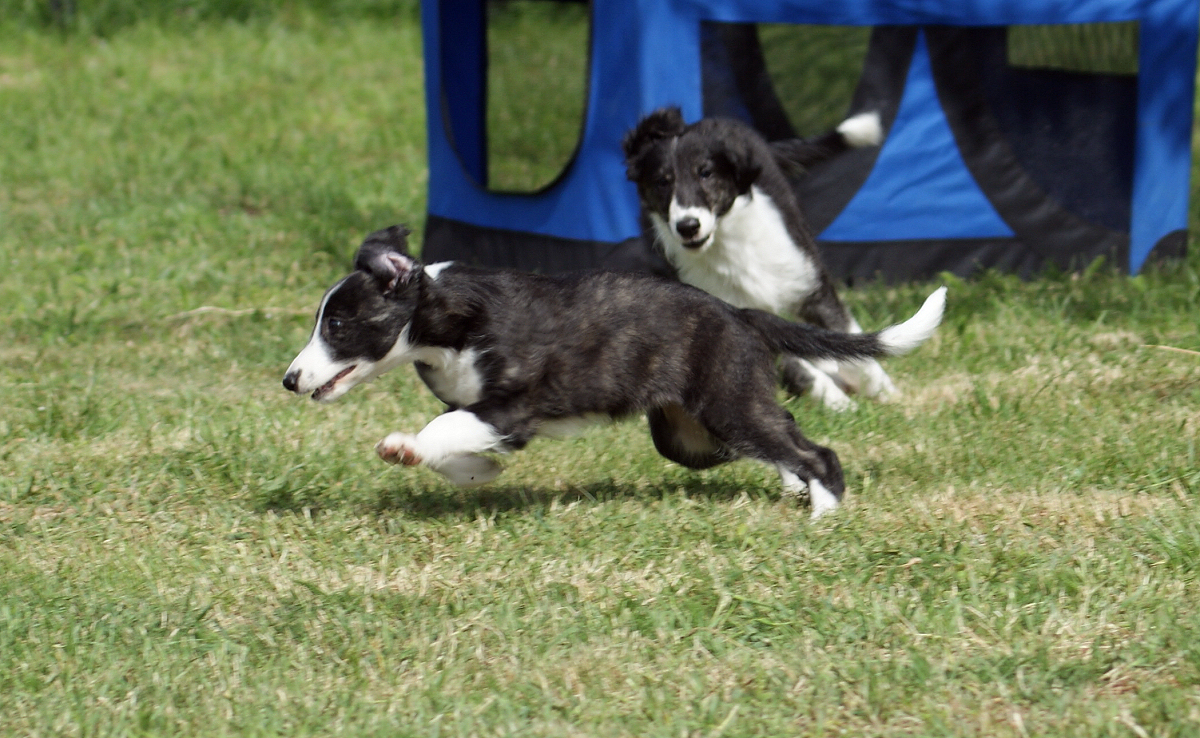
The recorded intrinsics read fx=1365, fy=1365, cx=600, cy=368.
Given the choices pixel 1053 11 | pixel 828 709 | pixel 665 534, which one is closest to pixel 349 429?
pixel 665 534

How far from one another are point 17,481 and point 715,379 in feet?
8.53

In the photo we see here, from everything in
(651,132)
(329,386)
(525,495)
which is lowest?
(525,495)

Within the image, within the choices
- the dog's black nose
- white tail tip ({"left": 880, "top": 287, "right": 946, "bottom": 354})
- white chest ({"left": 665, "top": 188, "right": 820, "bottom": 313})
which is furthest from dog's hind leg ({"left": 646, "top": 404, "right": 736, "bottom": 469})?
white chest ({"left": 665, "top": 188, "right": 820, "bottom": 313})

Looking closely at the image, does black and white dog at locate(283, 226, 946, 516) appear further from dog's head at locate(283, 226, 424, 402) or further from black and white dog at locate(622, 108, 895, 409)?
black and white dog at locate(622, 108, 895, 409)

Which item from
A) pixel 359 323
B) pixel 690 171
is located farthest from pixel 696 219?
pixel 359 323

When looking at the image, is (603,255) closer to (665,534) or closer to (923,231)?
(923,231)

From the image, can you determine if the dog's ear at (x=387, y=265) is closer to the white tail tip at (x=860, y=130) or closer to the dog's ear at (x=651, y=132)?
the dog's ear at (x=651, y=132)

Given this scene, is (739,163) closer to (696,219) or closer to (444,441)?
(696,219)

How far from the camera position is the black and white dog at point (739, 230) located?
5801 mm

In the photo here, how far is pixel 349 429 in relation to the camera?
561cm

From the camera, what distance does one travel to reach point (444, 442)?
418 cm

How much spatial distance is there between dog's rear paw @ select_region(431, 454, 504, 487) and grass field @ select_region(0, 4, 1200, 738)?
0.53 ft

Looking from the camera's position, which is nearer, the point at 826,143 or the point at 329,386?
the point at 329,386

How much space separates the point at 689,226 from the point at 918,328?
1.50m
